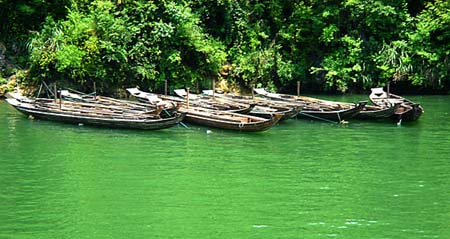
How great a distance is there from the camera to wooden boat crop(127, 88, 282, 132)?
19.8 metres

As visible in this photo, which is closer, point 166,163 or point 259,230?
point 259,230

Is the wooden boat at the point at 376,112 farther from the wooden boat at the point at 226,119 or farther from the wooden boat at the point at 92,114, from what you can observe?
the wooden boat at the point at 92,114

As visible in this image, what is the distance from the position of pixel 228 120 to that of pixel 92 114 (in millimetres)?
3998

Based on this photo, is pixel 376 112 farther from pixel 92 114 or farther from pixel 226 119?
pixel 92 114

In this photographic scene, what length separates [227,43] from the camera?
1246 inches

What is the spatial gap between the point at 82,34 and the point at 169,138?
33.9 ft

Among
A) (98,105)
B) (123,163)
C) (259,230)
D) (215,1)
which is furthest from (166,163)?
(215,1)

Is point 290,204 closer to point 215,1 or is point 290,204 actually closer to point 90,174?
point 90,174

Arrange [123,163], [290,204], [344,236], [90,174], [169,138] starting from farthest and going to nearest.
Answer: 1. [169,138]
2. [123,163]
3. [90,174]
4. [290,204]
5. [344,236]

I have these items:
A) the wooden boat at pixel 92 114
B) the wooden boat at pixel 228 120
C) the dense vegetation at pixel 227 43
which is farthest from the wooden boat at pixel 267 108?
the dense vegetation at pixel 227 43

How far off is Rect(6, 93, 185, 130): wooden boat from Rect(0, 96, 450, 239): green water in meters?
0.29

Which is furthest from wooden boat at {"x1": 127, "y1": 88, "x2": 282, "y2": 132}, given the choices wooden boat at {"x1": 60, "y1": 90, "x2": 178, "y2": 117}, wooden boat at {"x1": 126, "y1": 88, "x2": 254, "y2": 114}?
wooden boat at {"x1": 126, "y1": 88, "x2": 254, "y2": 114}

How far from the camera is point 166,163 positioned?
16.3 m

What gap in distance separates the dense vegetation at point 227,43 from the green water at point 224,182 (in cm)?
746
